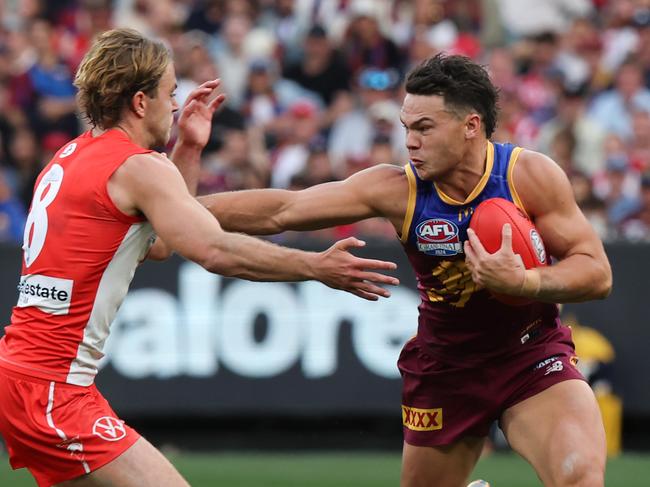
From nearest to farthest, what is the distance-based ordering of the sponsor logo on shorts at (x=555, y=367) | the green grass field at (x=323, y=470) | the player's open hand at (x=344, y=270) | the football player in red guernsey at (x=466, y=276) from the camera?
the player's open hand at (x=344, y=270) → the football player in red guernsey at (x=466, y=276) → the sponsor logo on shorts at (x=555, y=367) → the green grass field at (x=323, y=470)

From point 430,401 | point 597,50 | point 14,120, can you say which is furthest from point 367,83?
point 430,401

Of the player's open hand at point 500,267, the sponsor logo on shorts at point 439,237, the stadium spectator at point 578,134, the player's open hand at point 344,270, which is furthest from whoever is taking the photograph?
the stadium spectator at point 578,134

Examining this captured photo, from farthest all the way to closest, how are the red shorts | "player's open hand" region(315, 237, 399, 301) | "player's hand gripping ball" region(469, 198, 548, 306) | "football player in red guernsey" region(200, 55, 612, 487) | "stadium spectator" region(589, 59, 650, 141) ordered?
"stadium spectator" region(589, 59, 650, 141) → "football player in red guernsey" region(200, 55, 612, 487) → "player's hand gripping ball" region(469, 198, 548, 306) → the red shorts → "player's open hand" region(315, 237, 399, 301)

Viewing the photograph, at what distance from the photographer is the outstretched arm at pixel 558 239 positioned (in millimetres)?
5665

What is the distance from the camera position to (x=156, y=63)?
5.33 metres

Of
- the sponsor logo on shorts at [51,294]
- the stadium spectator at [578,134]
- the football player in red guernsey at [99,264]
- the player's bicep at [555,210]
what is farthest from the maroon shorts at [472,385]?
the stadium spectator at [578,134]

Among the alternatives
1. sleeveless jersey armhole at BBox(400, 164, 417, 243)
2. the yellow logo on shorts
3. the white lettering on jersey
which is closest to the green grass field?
the yellow logo on shorts

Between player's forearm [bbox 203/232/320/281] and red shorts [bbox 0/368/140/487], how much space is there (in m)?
0.76

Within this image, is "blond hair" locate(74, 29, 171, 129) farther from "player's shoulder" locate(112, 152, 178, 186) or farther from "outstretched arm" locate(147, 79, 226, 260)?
"outstretched arm" locate(147, 79, 226, 260)

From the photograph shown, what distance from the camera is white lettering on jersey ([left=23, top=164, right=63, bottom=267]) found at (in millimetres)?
5133

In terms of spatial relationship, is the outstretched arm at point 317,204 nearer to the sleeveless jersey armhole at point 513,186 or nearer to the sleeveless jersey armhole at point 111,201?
the sleeveless jersey armhole at point 513,186

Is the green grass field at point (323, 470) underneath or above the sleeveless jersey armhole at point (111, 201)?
underneath

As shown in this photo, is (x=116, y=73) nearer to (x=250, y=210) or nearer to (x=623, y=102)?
(x=250, y=210)

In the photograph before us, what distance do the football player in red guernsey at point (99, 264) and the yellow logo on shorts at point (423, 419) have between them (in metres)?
1.42
